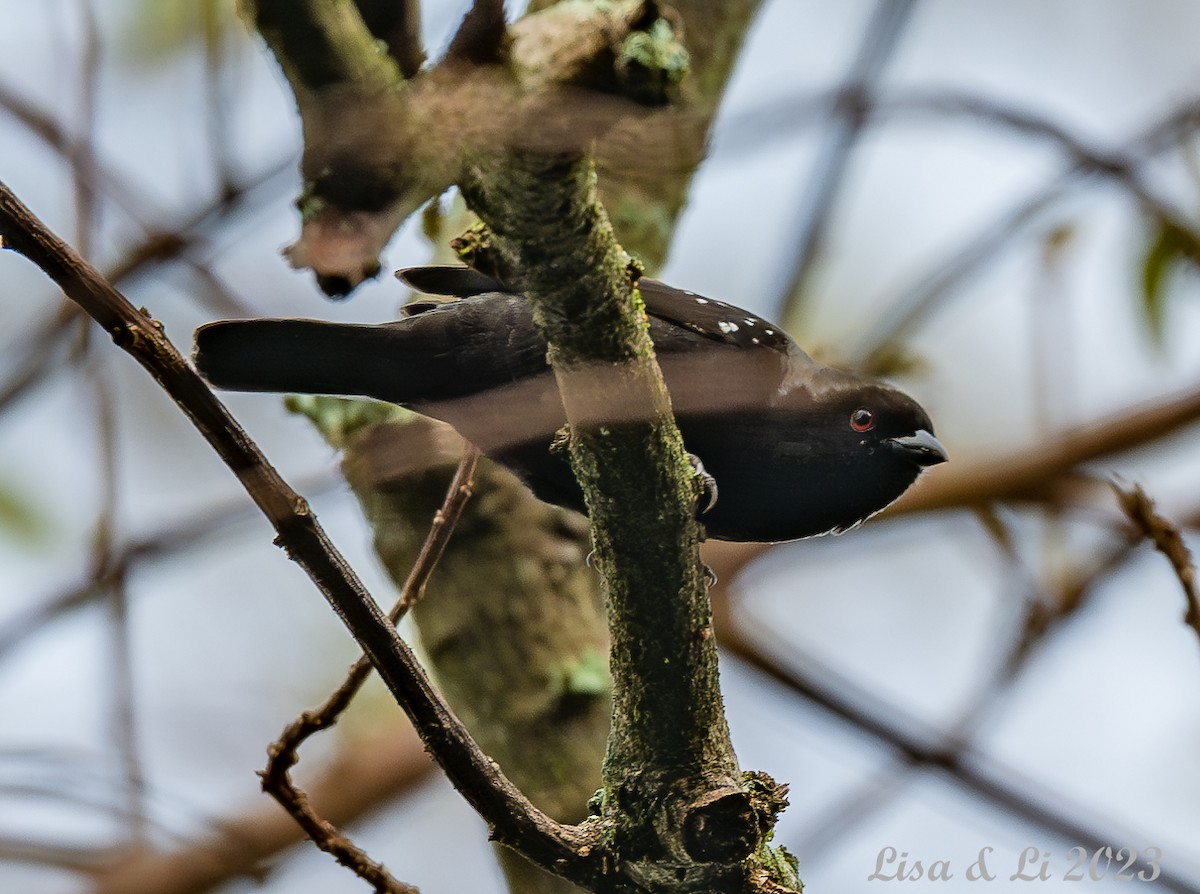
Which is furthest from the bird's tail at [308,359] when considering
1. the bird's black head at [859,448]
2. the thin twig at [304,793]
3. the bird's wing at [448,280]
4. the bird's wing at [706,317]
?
the bird's black head at [859,448]

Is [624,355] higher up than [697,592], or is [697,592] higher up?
[624,355]

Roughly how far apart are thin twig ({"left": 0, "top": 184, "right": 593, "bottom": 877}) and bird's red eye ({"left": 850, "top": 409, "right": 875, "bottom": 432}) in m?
2.06

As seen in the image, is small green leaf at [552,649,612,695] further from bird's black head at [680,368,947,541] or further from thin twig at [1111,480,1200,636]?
thin twig at [1111,480,1200,636]

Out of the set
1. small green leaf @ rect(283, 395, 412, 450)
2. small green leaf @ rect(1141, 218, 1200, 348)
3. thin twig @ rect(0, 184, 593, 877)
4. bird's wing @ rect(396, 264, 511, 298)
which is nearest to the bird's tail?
bird's wing @ rect(396, 264, 511, 298)

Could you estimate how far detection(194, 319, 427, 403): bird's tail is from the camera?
10.3 ft

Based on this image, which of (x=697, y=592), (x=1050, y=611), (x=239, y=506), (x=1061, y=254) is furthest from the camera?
(x=1061, y=254)

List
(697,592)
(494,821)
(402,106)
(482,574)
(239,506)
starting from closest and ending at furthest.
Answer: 1. (402,106)
2. (494,821)
3. (697,592)
4. (239,506)
5. (482,574)

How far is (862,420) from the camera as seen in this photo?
3.88 meters

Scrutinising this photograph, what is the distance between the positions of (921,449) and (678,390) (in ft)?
3.73

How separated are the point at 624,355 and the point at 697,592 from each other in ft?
1.70

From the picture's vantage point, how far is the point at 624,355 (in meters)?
2.14

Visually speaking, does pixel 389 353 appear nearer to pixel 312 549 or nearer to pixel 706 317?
pixel 706 317

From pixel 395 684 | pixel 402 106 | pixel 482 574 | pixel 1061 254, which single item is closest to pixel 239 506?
pixel 482 574

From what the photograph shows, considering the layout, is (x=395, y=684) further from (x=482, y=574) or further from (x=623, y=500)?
(x=482, y=574)
